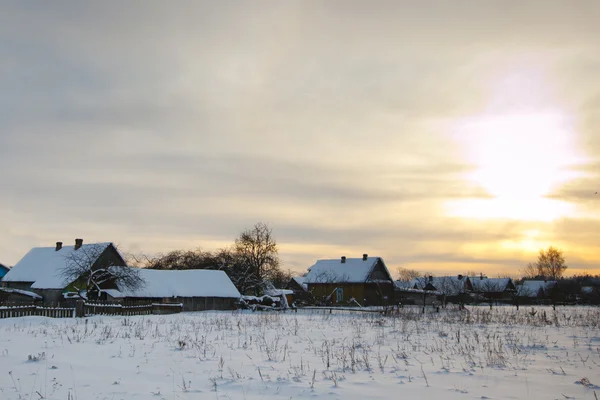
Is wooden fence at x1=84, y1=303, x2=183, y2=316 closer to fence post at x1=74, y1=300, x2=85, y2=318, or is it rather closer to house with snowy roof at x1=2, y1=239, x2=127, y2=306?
fence post at x1=74, y1=300, x2=85, y2=318

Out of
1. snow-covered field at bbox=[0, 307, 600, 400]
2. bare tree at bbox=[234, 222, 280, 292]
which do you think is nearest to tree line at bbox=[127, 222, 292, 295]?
bare tree at bbox=[234, 222, 280, 292]

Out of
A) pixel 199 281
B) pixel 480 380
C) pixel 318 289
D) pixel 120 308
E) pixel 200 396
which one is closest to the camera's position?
pixel 200 396

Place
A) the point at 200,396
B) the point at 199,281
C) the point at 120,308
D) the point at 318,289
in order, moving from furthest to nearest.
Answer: the point at 318,289 < the point at 199,281 < the point at 120,308 < the point at 200,396

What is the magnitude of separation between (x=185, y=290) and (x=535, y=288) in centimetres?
9716

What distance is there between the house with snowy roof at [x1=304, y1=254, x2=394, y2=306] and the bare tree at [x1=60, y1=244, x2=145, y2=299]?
3007 cm

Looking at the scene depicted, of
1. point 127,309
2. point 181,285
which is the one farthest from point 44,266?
point 127,309

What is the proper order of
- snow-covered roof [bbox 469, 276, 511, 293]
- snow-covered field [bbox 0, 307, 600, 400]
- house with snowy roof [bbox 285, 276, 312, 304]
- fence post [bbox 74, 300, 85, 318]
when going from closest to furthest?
snow-covered field [bbox 0, 307, 600, 400], fence post [bbox 74, 300, 85, 318], house with snowy roof [bbox 285, 276, 312, 304], snow-covered roof [bbox 469, 276, 511, 293]

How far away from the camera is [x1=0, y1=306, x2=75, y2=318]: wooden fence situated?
27.9m

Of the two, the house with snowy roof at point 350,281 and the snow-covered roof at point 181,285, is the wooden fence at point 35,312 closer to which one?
the snow-covered roof at point 181,285

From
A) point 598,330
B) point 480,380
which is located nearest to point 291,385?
point 480,380

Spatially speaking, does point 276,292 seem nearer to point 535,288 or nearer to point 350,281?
point 350,281

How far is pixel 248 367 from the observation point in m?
11.6

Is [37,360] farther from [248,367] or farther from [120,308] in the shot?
[120,308]

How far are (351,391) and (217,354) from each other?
5281 mm
